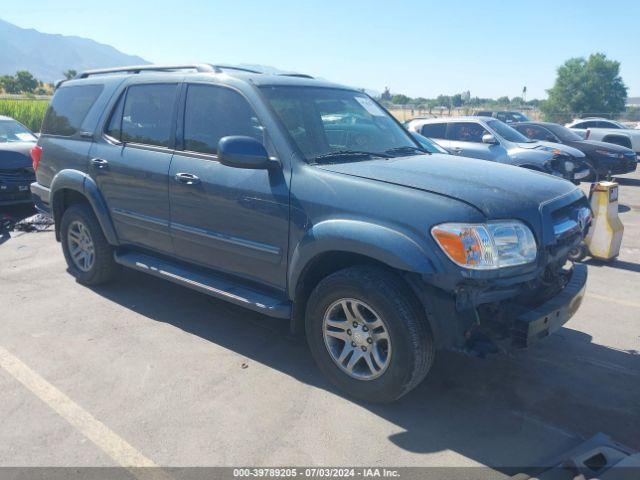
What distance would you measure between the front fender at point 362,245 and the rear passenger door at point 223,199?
21 centimetres

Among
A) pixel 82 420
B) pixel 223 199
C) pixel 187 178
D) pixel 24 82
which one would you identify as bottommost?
pixel 82 420

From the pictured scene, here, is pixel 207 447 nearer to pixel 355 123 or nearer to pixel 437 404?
pixel 437 404

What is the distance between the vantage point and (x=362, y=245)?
311 cm

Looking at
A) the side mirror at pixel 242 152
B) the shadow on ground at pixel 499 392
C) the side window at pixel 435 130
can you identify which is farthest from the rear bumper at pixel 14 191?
the side window at pixel 435 130

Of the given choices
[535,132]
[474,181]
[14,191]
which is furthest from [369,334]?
[535,132]

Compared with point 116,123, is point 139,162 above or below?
below

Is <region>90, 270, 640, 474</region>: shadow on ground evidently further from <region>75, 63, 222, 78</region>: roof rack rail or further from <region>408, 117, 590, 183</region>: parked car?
<region>408, 117, 590, 183</region>: parked car

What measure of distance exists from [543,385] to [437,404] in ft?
2.53

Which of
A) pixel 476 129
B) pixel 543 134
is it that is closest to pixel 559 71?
pixel 543 134

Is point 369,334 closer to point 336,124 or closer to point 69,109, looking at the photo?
point 336,124

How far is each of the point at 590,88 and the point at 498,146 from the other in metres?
51.2

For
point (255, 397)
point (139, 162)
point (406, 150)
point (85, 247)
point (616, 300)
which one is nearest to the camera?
point (255, 397)

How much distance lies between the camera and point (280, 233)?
11.8ft

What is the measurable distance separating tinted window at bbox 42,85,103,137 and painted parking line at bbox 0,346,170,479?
2384 millimetres
